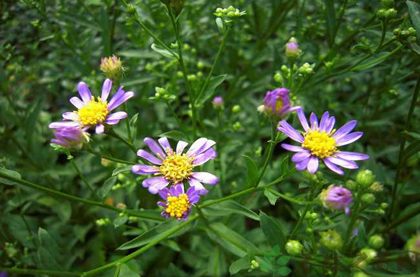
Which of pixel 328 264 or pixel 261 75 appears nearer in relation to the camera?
pixel 328 264

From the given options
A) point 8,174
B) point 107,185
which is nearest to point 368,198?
point 107,185

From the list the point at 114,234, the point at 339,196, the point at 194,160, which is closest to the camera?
the point at 339,196

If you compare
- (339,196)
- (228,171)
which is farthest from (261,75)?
(339,196)

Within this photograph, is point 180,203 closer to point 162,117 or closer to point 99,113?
point 99,113

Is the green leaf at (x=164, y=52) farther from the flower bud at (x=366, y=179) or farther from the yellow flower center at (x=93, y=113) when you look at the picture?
the flower bud at (x=366, y=179)

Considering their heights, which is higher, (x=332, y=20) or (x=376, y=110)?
(x=332, y=20)

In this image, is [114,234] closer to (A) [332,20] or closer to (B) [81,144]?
(B) [81,144]

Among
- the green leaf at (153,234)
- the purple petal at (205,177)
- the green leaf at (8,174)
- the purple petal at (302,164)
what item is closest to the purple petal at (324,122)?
the purple petal at (302,164)
